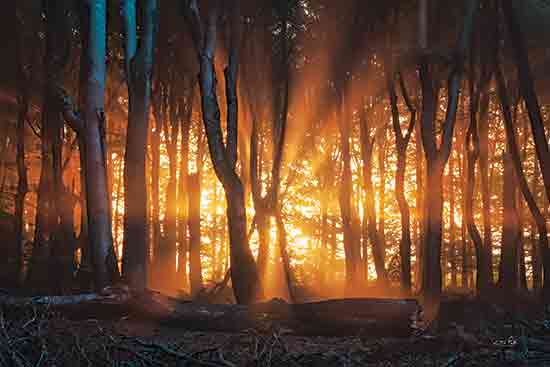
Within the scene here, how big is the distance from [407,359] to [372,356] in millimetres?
317

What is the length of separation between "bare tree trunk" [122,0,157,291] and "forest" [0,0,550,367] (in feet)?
0.09

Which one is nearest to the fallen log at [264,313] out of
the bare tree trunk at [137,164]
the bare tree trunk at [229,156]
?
the bare tree trunk at [137,164]

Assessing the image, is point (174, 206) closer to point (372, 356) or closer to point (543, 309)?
point (543, 309)

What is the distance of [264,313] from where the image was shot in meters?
6.39

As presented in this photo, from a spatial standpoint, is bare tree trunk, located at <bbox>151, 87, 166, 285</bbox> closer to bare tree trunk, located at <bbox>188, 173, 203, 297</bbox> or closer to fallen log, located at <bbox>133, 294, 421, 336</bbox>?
bare tree trunk, located at <bbox>188, 173, 203, 297</bbox>

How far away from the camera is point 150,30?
34.5 ft

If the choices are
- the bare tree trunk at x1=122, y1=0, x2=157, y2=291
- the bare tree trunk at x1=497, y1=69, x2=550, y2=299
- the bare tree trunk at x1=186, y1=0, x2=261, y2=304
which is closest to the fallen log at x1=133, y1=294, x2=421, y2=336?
the bare tree trunk at x1=122, y1=0, x2=157, y2=291

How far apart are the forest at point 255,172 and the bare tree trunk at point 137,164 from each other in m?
0.03

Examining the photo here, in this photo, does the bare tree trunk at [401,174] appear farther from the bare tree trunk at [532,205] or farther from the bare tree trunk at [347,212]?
the bare tree trunk at [532,205]

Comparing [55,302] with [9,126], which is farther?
[9,126]

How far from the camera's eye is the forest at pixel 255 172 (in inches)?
217

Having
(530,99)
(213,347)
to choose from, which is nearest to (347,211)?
(530,99)

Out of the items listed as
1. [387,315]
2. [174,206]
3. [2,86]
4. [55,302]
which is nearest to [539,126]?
[387,315]

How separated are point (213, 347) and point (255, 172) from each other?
1190cm
